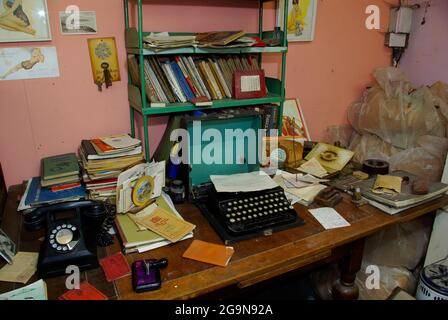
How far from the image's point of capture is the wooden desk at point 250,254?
952 mm

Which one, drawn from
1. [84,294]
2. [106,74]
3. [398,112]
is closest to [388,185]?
[398,112]

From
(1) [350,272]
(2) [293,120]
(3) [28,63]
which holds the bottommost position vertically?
(1) [350,272]

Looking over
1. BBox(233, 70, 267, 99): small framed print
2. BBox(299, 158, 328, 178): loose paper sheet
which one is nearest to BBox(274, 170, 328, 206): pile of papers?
BBox(299, 158, 328, 178): loose paper sheet

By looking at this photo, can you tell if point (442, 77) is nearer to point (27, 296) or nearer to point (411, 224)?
point (411, 224)

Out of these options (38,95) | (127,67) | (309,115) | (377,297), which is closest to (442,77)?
(309,115)

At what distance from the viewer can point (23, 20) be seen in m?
1.34

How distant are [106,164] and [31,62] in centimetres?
Result: 54

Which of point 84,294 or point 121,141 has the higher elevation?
point 121,141

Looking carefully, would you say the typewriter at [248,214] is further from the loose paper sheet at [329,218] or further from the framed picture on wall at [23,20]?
the framed picture on wall at [23,20]

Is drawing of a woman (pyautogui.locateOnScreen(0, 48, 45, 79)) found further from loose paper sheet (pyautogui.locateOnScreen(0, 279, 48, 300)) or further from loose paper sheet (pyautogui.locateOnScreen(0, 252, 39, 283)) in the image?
loose paper sheet (pyautogui.locateOnScreen(0, 279, 48, 300))

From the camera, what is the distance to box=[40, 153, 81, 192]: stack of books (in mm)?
1340

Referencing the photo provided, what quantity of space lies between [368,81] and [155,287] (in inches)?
78.8

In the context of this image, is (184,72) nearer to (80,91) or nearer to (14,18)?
(80,91)

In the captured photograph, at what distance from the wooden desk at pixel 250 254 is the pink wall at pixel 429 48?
1.01 m
